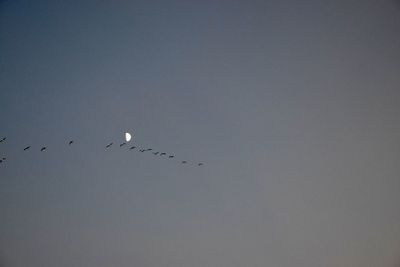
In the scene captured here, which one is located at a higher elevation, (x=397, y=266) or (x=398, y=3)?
(x=398, y=3)

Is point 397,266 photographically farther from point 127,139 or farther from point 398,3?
point 127,139

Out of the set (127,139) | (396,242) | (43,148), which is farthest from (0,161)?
(396,242)

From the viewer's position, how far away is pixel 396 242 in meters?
2.53

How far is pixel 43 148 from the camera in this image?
2.54m

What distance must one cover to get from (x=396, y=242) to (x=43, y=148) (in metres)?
5.01

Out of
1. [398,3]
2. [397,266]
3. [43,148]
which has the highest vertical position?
[398,3]

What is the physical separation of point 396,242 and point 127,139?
13.0ft

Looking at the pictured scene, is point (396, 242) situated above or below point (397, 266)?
above

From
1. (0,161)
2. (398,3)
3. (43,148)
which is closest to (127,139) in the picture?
(43,148)

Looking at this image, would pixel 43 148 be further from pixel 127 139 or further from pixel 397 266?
pixel 397 266

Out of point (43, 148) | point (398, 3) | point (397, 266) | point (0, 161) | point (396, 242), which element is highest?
point (398, 3)

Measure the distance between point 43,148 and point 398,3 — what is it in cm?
524

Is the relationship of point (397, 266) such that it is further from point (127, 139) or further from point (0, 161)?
point (0, 161)

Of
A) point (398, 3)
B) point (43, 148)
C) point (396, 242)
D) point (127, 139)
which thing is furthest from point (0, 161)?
point (398, 3)
